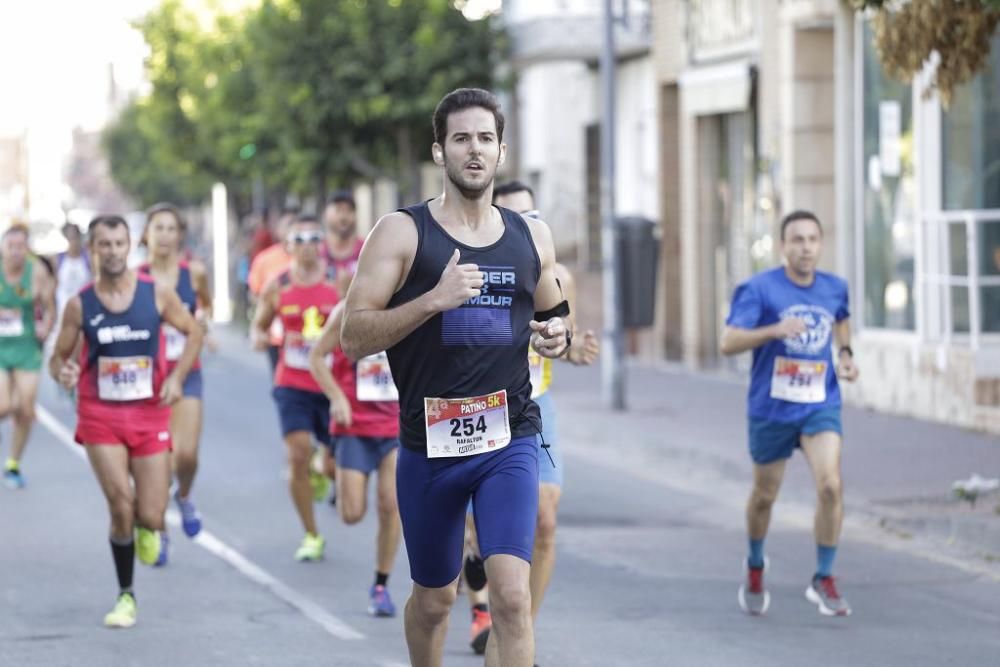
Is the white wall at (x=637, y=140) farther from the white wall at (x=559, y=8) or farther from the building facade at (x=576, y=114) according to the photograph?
the white wall at (x=559, y=8)

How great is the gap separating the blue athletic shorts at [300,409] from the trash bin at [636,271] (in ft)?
28.5

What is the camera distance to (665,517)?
12398 mm

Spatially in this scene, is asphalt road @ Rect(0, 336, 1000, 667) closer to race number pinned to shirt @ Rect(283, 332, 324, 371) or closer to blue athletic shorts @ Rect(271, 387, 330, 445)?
blue athletic shorts @ Rect(271, 387, 330, 445)

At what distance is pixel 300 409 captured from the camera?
425 inches

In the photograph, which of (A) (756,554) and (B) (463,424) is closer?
(B) (463,424)

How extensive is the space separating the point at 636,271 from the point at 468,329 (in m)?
13.6

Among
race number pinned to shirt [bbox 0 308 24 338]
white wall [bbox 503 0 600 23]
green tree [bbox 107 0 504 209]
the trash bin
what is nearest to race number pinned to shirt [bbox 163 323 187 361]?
race number pinned to shirt [bbox 0 308 24 338]

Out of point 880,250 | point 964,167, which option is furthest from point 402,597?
point 880,250

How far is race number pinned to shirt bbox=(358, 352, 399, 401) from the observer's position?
9570 millimetres

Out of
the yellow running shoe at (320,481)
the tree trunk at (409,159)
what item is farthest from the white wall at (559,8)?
the yellow running shoe at (320,481)

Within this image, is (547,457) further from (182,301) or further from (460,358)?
(182,301)

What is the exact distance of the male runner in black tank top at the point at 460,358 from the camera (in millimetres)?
5816

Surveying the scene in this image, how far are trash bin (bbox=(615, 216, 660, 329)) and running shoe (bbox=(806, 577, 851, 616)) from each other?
10586 millimetres

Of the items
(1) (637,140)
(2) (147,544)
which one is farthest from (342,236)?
(1) (637,140)
